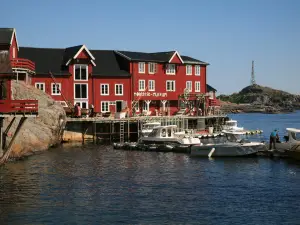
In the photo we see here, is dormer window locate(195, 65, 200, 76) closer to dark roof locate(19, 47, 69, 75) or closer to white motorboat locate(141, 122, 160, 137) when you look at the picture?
white motorboat locate(141, 122, 160, 137)

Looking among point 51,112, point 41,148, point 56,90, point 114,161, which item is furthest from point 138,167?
point 56,90

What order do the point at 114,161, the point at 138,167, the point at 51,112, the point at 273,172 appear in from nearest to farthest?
the point at 273,172
the point at 138,167
the point at 114,161
the point at 51,112

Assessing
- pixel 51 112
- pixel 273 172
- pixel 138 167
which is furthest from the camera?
pixel 51 112

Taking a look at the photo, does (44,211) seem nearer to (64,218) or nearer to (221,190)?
(64,218)

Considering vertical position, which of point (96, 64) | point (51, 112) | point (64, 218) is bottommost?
point (64, 218)

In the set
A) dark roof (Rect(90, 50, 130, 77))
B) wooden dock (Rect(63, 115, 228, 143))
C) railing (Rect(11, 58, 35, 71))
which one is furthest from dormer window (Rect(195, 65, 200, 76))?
railing (Rect(11, 58, 35, 71))

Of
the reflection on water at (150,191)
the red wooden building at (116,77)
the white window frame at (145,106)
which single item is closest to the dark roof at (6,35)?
the red wooden building at (116,77)

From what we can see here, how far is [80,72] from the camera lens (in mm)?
78438

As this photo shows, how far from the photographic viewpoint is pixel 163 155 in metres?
55.2

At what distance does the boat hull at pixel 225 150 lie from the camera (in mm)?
50812

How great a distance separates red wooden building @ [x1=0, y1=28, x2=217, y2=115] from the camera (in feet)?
254

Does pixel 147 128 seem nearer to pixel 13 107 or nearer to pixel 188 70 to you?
pixel 188 70

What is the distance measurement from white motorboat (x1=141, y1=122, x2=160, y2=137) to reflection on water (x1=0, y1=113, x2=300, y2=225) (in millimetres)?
16087

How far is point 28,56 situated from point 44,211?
53836 mm
